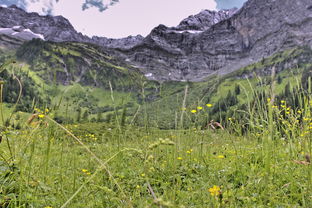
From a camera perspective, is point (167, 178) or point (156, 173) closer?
point (167, 178)

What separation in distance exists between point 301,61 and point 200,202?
238 m

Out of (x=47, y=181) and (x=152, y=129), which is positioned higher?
(x=152, y=129)

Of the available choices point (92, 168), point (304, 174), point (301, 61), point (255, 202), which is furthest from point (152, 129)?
point (301, 61)

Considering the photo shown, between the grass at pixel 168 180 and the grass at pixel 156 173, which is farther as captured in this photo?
the grass at pixel 168 180

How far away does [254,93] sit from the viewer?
10.6 ft

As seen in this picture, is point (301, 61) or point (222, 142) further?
point (301, 61)

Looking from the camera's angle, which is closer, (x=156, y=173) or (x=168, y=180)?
(x=168, y=180)

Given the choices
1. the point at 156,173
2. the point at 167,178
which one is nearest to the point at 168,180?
the point at 167,178

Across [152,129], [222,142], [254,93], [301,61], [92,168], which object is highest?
[301,61]

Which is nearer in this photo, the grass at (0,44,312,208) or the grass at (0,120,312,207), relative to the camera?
the grass at (0,44,312,208)

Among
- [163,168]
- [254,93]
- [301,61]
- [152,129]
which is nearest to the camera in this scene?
[254,93]

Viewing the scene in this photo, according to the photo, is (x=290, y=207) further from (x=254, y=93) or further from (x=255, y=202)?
(x=254, y=93)

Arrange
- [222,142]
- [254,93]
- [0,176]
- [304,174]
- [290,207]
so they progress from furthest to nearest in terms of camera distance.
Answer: [222,142] < [254,93] < [304,174] < [0,176] < [290,207]

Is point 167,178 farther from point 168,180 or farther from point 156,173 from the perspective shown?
point 156,173
